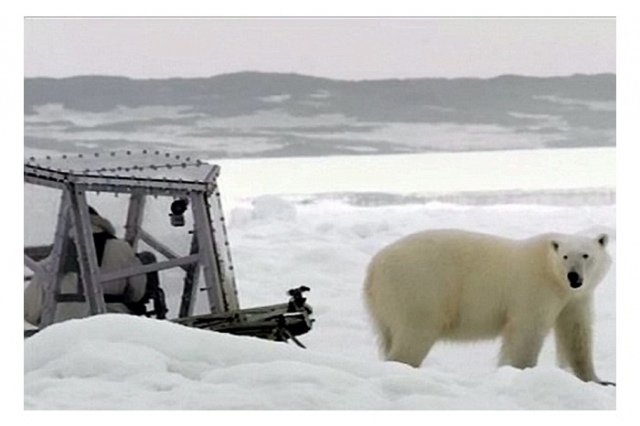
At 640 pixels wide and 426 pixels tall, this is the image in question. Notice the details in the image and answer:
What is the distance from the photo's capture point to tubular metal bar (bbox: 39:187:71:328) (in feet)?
9.46

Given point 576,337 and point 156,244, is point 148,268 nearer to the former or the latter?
point 156,244

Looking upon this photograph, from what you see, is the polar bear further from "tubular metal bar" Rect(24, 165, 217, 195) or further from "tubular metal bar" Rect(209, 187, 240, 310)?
"tubular metal bar" Rect(24, 165, 217, 195)

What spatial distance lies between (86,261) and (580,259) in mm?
1352

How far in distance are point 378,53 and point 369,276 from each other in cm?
64

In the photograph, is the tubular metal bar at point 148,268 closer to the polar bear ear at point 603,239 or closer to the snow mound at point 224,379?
the snow mound at point 224,379

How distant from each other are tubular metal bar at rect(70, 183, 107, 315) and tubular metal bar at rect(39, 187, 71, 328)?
0.08 feet

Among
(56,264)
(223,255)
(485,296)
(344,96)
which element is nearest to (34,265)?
(56,264)

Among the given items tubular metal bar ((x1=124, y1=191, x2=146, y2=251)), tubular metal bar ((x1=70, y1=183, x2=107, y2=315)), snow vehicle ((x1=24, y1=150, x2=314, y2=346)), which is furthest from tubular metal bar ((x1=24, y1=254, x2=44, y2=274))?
tubular metal bar ((x1=124, y1=191, x2=146, y2=251))

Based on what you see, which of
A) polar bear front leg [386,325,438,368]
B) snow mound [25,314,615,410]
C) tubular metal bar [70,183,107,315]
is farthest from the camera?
polar bear front leg [386,325,438,368]

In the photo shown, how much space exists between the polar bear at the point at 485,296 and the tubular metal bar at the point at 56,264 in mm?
854

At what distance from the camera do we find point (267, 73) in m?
3.11

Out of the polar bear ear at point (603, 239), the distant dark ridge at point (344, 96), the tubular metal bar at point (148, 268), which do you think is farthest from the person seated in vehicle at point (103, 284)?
the polar bear ear at point (603, 239)

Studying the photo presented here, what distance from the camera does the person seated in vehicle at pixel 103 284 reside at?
289cm

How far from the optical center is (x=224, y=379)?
2.48m
